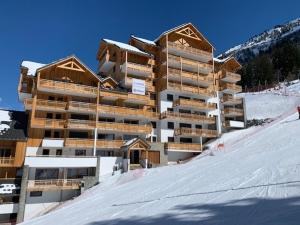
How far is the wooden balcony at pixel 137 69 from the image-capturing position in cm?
4488

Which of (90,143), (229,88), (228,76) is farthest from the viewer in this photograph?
(228,76)

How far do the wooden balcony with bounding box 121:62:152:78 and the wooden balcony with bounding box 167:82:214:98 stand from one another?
12.3 ft

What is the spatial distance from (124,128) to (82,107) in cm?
606

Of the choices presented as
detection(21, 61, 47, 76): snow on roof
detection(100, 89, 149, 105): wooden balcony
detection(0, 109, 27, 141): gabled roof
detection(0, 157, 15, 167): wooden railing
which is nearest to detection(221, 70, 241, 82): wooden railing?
detection(100, 89, 149, 105): wooden balcony

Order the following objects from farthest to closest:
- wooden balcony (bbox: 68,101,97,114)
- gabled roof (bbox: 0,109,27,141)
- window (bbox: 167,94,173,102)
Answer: window (bbox: 167,94,173,102) < wooden balcony (bbox: 68,101,97,114) < gabled roof (bbox: 0,109,27,141)

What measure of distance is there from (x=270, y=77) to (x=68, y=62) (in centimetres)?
6825

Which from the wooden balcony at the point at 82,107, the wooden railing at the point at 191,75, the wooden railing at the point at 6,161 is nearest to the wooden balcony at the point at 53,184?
the wooden railing at the point at 6,161

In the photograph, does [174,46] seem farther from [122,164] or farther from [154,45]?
[122,164]

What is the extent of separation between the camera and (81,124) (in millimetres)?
38062

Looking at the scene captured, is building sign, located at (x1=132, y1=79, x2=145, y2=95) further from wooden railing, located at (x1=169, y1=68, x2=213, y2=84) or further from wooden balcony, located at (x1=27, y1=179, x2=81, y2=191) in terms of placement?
wooden balcony, located at (x1=27, y1=179, x2=81, y2=191)

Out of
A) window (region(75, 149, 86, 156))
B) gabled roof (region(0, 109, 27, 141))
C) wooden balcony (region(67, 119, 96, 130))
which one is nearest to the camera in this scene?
gabled roof (region(0, 109, 27, 141))

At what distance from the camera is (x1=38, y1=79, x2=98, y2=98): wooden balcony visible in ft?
122

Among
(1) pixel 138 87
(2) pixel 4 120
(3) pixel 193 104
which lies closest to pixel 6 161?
(2) pixel 4 120

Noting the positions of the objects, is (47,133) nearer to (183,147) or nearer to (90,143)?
(90,143)
